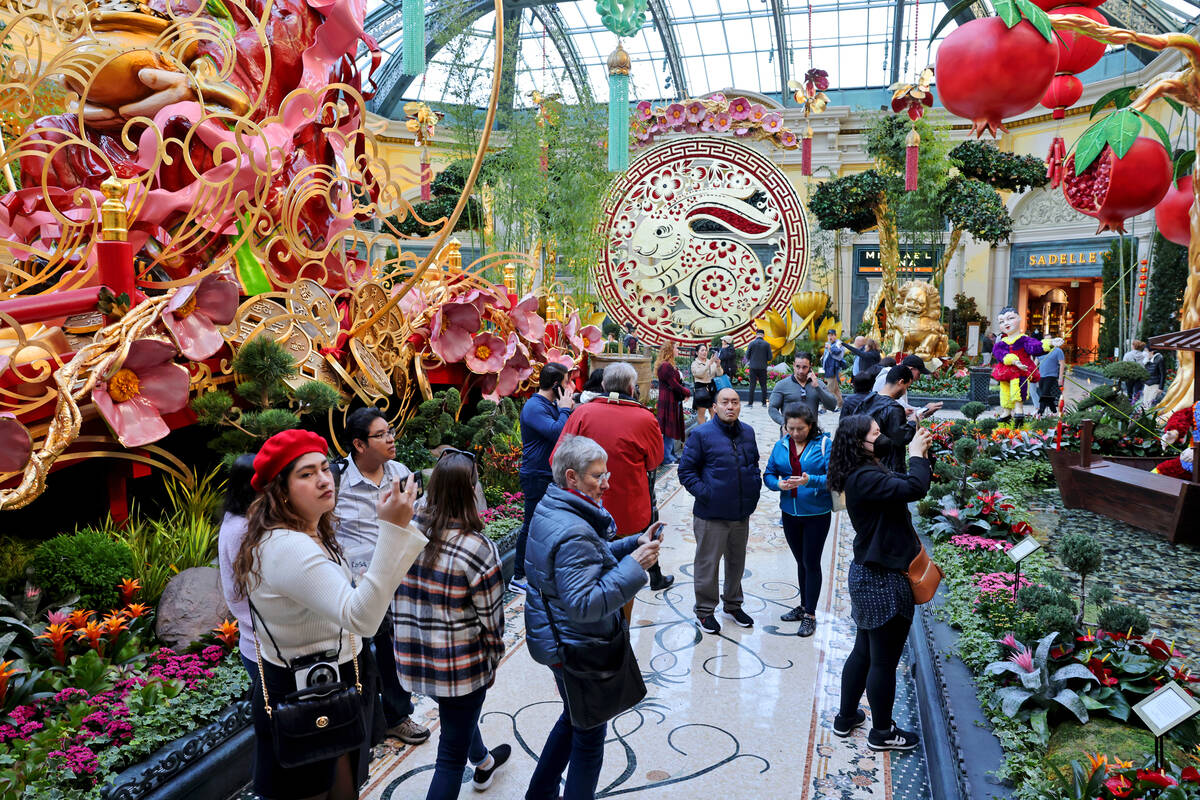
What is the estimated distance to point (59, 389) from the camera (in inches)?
127


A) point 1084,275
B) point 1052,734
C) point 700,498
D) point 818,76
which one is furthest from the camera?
point 1084,275

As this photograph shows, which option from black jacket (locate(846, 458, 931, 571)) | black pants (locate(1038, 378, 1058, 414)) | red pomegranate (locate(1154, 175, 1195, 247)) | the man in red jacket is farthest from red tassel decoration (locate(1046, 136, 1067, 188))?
black pants (locate(1038, 378, 1058, 414))

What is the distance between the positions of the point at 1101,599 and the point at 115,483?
168 inches

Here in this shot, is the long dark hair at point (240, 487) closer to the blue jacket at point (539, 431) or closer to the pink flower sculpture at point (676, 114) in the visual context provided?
the blue jacket at point (539, 431)

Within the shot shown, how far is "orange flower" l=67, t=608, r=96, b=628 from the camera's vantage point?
305cm

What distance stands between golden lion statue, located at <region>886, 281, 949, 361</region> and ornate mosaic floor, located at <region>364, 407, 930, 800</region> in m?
11.6

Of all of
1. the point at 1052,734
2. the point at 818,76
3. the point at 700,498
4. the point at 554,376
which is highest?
the point at 818,76

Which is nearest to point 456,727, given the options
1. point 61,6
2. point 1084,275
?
point 61,6

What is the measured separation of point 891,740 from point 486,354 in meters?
3.83

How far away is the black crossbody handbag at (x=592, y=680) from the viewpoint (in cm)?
235

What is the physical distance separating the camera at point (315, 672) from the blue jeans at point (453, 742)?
603mm

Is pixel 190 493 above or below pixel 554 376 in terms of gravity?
below

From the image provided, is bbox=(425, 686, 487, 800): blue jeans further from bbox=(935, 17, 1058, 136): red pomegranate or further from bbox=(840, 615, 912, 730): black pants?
bbox=(935, 17, 1058, 136): red pomegranate

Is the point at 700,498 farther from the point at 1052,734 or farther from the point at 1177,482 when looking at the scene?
the point at 1177,482
